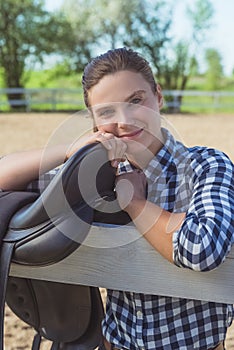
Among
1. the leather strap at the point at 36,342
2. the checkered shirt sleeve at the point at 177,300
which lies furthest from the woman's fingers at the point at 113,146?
the leather strap at the point at 36,342

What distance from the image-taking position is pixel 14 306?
1.14m

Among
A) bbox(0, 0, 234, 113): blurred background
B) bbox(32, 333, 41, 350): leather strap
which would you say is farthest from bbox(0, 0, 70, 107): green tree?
bbox(32, 333, 41, 350): leather strap

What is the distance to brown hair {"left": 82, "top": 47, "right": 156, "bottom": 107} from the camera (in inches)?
38.3

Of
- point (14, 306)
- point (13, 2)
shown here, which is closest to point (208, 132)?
point (14, 306)

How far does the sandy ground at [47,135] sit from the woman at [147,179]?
0.04 m

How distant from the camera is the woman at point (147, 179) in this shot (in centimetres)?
87

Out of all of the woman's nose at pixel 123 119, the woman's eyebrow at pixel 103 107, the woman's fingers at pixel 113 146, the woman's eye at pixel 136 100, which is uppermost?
the woman's eye at pixel 136 100

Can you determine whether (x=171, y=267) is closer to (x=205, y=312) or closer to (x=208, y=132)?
(x=205, y=312)

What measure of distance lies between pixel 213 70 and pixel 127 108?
2646 cm

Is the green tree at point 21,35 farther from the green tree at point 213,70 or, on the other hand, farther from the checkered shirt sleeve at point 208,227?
the checkered shirt sleeve at point 208,227

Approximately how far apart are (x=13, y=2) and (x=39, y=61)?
2.75 m

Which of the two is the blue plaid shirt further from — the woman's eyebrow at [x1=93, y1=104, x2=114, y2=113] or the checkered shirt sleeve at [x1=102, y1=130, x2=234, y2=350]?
the woman's eyebrow at [x1=93, y1=104, x2=114, y2=113]

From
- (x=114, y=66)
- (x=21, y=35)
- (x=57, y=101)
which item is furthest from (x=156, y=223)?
(x=21, y=35)

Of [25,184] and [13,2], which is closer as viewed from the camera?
[25,184]
